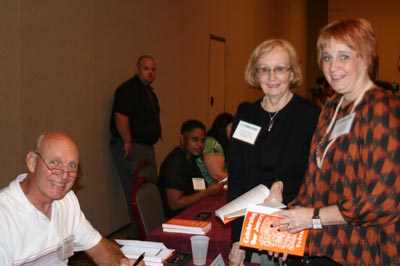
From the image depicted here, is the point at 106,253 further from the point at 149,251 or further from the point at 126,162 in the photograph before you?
the point at 126,162

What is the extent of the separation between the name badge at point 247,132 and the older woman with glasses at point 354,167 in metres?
0.44

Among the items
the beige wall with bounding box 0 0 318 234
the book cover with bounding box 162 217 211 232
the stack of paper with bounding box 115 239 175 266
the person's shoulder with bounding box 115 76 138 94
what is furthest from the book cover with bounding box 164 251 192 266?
the person's shoulder with bounding box 115 76 138 94

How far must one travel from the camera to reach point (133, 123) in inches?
198

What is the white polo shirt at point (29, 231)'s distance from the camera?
1.69 metres

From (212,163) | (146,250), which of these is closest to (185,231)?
(146,250)

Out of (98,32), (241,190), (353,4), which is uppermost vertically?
(353,4)

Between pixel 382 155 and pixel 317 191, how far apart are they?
33 centimetres

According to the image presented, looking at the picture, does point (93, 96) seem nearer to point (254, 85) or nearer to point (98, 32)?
point (98, 32)

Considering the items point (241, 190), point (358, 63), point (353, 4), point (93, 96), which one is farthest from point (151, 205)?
point (353, 4)

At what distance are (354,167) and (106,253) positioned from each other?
1130mm

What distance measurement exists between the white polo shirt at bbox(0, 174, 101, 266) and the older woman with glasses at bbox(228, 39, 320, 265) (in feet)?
2.39

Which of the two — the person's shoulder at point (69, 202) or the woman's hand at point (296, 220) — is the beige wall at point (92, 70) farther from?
the woman's hand at point (296, 220)

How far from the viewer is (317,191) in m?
1.73

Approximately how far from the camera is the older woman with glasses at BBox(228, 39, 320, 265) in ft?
6.89
